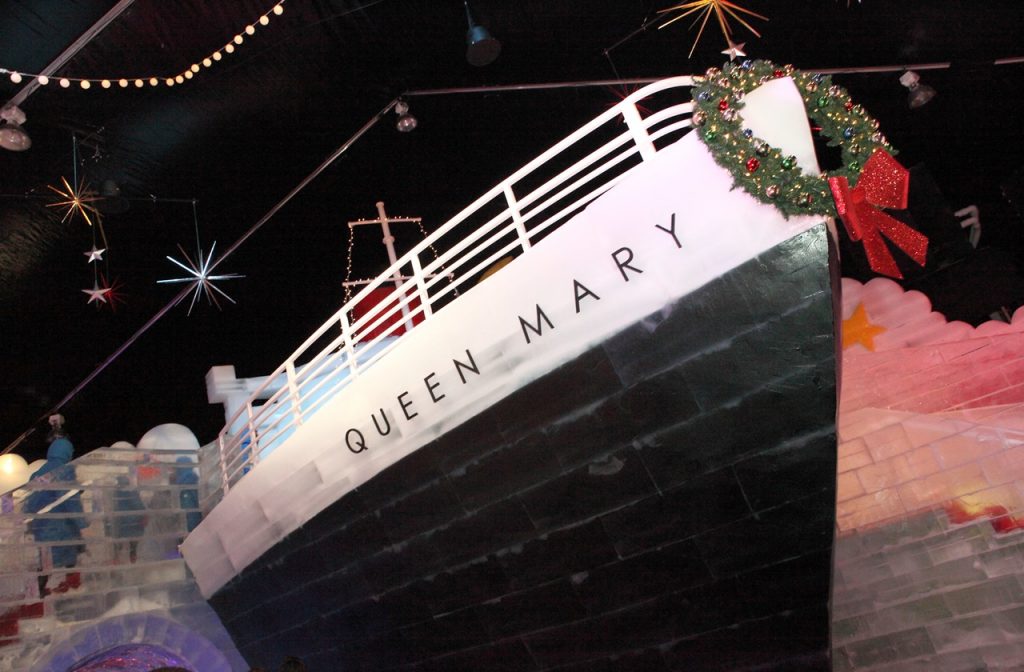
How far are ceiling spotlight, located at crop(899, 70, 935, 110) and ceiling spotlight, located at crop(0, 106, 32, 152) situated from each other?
30.1 ft

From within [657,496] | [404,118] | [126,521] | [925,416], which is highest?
[404,118]

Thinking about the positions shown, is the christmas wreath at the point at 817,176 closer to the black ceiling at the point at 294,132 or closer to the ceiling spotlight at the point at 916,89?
the black ceiling at the point at 294,132

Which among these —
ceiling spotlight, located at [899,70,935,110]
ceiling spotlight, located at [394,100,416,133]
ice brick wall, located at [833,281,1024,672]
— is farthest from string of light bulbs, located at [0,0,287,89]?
ceiling spotlight, located at [899,70,935,110]

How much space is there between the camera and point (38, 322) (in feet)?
33.9

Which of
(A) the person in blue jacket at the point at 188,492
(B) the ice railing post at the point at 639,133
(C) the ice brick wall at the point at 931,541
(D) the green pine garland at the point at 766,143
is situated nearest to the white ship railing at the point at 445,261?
(B) the ice railing post at the point at 639,133

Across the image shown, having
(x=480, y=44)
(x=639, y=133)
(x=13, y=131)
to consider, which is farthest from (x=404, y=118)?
(x=639, y=133)

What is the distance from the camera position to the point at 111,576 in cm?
820

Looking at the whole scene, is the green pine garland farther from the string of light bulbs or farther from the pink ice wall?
the string of light bulbs

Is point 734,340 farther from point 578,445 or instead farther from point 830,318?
point 578,445

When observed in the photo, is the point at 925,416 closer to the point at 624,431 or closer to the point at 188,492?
the point at 624,431

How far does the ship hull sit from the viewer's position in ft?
14.2

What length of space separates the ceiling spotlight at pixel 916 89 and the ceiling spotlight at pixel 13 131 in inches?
362

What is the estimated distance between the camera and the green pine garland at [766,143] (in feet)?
13.7

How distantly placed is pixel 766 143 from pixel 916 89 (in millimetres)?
5844
